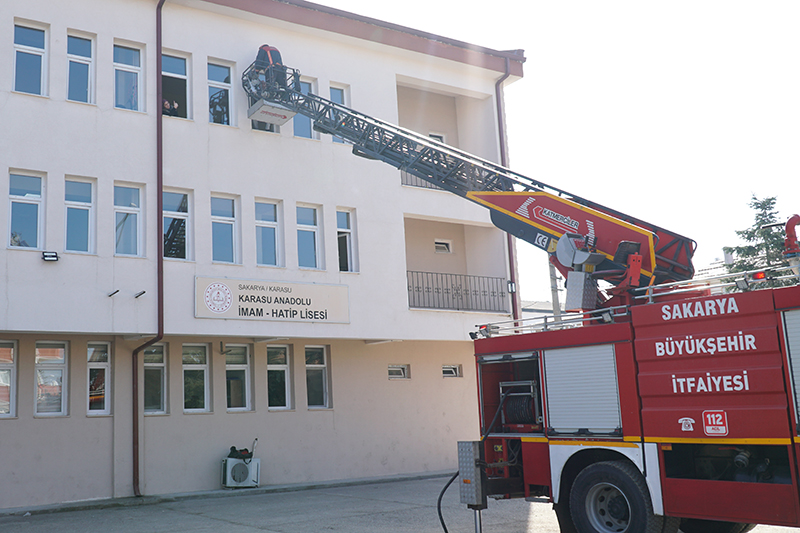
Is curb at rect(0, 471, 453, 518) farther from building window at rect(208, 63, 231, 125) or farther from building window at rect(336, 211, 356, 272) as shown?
building window at rect(208, 63, 231, 125)

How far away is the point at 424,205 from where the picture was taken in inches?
779

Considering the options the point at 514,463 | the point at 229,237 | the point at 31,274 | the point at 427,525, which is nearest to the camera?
the point at 514,463

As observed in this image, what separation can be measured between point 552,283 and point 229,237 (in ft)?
27.0

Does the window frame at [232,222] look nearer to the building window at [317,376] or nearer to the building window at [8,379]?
the building window at [317,376]

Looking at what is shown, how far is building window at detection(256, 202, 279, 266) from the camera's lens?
17203 mm

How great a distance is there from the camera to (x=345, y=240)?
60.6 feet

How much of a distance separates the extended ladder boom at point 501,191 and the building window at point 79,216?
4130mm

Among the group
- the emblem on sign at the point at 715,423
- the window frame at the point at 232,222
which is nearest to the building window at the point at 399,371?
the window frame at the point at 232,222

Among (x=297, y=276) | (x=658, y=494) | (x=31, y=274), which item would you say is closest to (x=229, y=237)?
(x=297, y=276)

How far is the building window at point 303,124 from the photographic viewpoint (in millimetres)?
18406

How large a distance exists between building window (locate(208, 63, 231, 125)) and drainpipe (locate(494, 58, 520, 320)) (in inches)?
299

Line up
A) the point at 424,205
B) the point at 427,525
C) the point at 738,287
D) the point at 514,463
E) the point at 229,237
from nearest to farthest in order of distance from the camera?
1. the point at 738,287
2. the point at 514,463
3. the point at 427,525
4. the point at 229,237
5. the point at 424,205

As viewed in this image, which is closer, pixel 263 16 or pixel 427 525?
pixel 427 525

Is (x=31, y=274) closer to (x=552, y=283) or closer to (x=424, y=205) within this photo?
(x=424, y=205)
